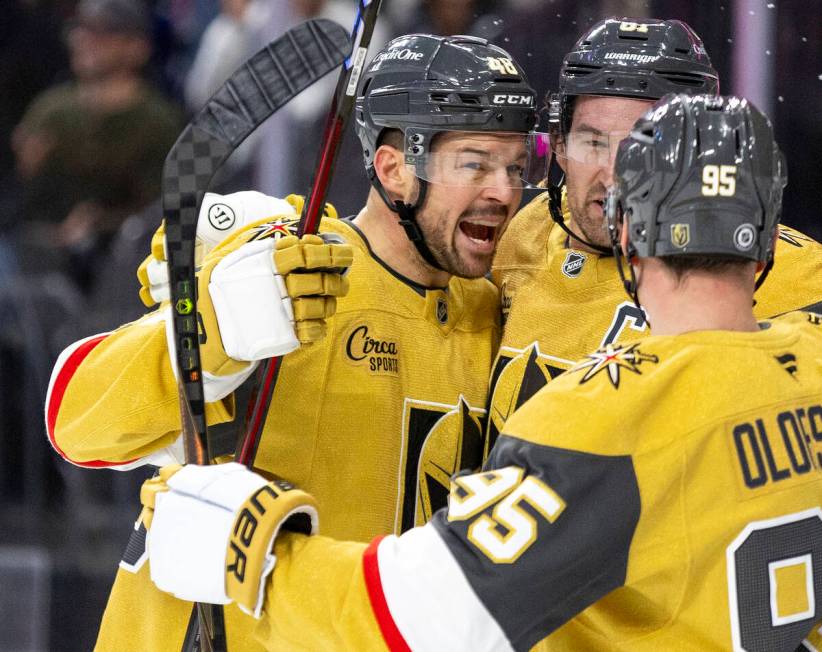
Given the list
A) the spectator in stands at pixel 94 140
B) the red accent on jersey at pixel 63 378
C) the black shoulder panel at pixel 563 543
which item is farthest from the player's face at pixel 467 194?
the spectator in stands at pixel 94 140

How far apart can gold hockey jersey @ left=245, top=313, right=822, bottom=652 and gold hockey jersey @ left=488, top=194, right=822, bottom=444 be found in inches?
19.8

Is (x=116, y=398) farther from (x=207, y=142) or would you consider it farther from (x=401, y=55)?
(x=401, y=55)

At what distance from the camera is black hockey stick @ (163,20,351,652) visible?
5.27 ft

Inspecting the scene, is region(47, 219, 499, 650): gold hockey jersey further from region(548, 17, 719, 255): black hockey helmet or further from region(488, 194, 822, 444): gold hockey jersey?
region(548, 17, 719, 255): black hockey helmet

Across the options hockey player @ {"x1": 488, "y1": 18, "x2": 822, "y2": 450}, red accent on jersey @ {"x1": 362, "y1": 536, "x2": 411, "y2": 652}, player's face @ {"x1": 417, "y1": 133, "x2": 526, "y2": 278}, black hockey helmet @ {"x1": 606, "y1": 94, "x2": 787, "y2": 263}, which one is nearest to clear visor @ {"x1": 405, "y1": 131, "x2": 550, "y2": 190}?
player's face @ {"x1": 417, "y1": 133, "x2": 526, "y2": 278}

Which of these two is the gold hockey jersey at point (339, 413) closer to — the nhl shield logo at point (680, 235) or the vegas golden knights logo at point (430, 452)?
the vegas golden knights logo at point (430, 452)

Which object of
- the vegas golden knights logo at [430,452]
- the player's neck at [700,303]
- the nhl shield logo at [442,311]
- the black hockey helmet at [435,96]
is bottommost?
the vegas golden knights logo at [430,452]

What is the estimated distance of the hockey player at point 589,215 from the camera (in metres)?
1.88

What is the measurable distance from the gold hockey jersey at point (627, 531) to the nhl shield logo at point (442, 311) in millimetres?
670

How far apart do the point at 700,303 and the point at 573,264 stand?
686 millimetres

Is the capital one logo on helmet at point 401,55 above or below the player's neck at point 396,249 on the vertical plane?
above

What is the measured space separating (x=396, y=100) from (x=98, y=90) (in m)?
2.23

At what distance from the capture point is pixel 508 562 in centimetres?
119

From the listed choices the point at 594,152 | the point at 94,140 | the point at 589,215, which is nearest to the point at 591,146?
the point at 594,152
